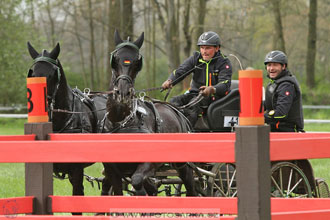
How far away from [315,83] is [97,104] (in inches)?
974

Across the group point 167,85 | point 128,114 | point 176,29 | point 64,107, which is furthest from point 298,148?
point 176,29

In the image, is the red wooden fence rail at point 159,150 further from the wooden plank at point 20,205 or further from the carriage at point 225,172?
the carriage at point 225,172

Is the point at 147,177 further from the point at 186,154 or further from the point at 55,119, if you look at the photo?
the point at 186,154

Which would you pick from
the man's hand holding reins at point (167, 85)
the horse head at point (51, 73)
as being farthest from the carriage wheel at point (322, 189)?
the horse head at point (51, 73)

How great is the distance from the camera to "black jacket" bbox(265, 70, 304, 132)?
8.26 meters

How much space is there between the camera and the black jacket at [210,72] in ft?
28.8

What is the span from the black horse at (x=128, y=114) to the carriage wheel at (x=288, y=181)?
4.64 ft

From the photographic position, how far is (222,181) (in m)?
8.38

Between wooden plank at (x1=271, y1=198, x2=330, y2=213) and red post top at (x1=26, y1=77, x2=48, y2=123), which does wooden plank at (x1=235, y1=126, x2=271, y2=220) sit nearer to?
wooden plank at (x1=271, y1=198, x2=330, y2=213)

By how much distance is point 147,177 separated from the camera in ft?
22.8

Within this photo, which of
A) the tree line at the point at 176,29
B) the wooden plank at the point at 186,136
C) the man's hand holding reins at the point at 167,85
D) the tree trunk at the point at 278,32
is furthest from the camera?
the tree trunk at the point at 278,32

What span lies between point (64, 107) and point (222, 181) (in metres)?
2.14

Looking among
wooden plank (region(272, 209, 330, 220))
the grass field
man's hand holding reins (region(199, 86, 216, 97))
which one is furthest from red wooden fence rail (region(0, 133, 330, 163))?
the grass field

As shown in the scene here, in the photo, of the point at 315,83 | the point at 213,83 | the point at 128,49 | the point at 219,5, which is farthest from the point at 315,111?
the point at 128,49
